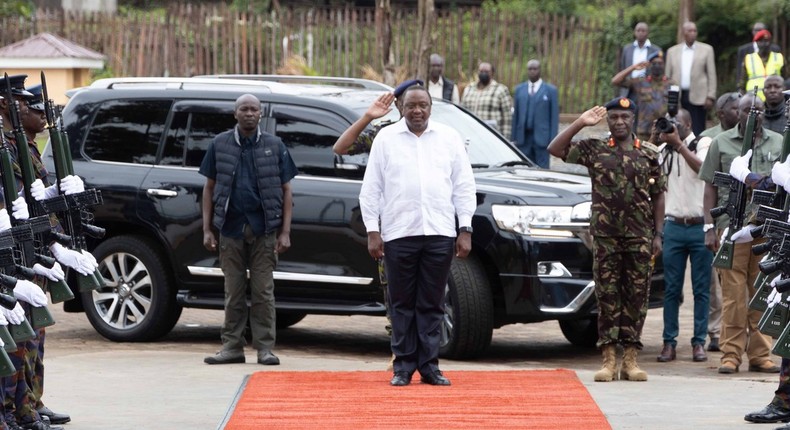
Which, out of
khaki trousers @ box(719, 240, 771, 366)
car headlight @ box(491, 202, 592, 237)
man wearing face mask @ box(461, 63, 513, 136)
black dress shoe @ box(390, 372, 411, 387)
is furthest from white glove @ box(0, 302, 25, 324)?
man wearing face mask @ box(461, 63, 513, 136)

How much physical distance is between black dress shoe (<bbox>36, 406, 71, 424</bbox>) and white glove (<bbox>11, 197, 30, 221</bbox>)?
154 centimetres

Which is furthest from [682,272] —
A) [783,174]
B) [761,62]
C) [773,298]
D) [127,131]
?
[761,62]

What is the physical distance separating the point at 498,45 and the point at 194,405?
1515 centimetres

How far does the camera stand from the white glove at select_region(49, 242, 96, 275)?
8.02 meters

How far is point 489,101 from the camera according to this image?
18312mm

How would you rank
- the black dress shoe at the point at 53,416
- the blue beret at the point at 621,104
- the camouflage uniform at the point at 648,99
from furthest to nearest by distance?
the camouflage uniform at the point at 648,99, the blue beret at the point at 621,104, the black dress shoe at the point at 53,416

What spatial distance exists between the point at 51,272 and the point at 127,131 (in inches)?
179

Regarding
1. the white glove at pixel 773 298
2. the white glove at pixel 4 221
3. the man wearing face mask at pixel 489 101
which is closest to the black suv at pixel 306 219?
the white glove at pixel 773 298

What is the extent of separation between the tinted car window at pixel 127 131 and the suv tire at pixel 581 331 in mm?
3640

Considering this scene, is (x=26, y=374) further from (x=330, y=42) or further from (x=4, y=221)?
(x=330, y=42)

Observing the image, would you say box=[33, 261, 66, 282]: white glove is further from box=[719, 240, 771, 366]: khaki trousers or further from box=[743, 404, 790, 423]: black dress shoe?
box=[719, 240, 771, 366]: khaki trousers

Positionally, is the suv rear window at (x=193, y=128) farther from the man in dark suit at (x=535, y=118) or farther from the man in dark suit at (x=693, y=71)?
the man in dark suit at (x=693, y=71)

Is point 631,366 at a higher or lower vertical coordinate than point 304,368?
higher

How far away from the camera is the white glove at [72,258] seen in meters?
8.02
